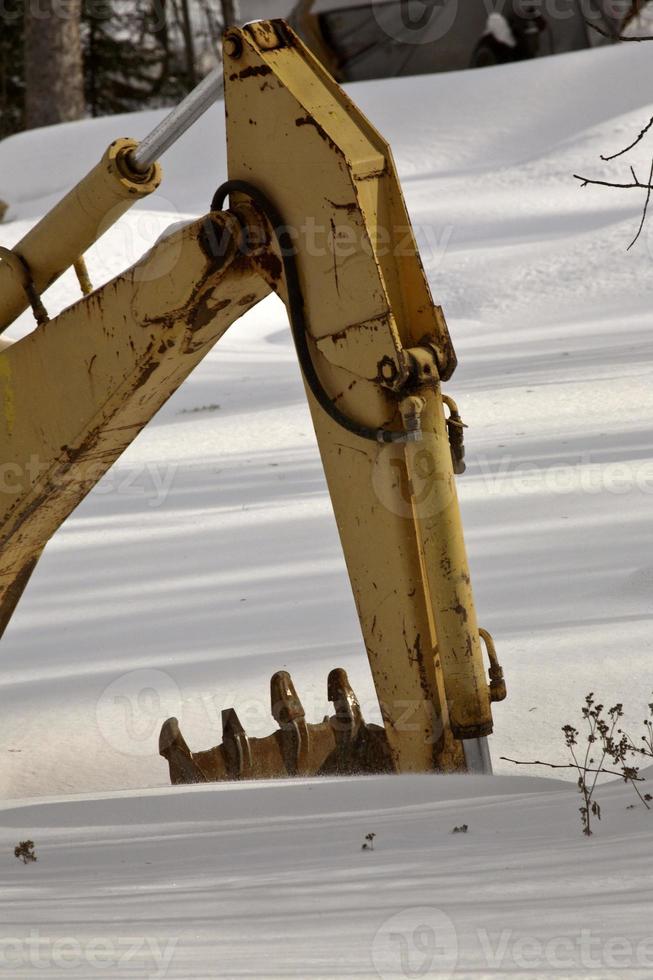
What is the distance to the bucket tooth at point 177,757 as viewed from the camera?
3.31 m

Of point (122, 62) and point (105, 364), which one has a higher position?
point (122, 62)

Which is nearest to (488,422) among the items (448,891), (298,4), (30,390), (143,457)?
(143,457)

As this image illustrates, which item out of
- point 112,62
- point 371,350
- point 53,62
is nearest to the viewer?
point 371,350

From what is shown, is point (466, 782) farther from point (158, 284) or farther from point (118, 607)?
point (118, 607)

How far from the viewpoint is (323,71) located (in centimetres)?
265

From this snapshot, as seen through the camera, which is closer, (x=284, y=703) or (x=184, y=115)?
(x=184, y=115)

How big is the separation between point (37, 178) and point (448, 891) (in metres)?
14.1

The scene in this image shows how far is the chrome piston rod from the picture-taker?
271cm

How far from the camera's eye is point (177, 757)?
333cm

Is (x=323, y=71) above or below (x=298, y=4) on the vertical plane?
below

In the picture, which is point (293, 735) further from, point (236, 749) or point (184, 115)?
point (184, 115)

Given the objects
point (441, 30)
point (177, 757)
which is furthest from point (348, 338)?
point (441, 30)

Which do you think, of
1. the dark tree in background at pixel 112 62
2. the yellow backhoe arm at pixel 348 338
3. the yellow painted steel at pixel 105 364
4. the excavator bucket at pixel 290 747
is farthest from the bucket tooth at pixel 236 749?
the dark tree in background at pixel 112 62

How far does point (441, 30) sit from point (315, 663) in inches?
551
